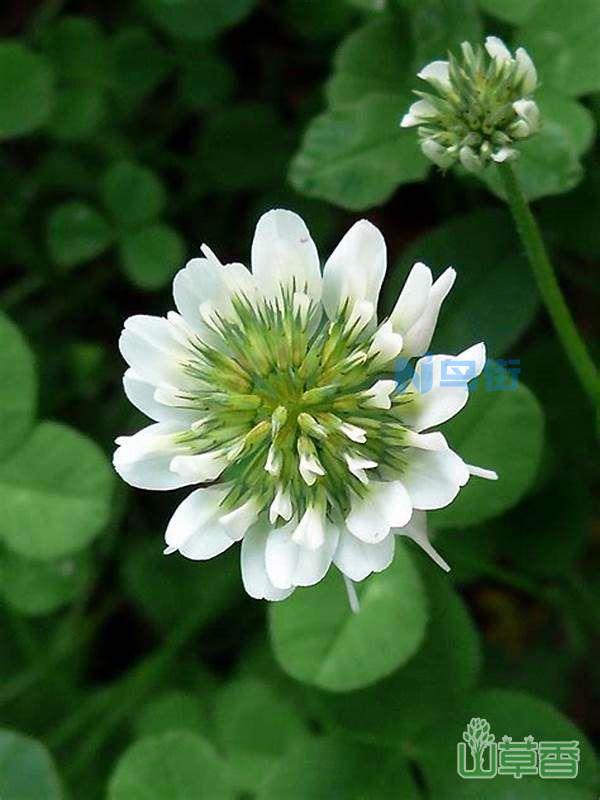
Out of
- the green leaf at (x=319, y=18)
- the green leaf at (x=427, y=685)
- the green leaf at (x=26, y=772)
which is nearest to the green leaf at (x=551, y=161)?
the green leaf at (x=427, y=685)

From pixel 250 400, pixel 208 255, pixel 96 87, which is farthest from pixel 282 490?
pixel 96 87

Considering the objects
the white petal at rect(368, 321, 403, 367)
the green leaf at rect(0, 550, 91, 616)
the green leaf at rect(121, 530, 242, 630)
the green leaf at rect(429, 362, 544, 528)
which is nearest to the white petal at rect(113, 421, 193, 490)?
the white petal at rect(368, 321, 403, 367)

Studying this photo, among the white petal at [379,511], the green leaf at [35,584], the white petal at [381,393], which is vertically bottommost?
the green leaf at [35,584]

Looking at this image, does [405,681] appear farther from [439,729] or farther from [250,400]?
[250,400]

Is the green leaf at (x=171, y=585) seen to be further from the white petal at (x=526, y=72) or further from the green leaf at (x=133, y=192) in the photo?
the white petal at (x=526, y=72)

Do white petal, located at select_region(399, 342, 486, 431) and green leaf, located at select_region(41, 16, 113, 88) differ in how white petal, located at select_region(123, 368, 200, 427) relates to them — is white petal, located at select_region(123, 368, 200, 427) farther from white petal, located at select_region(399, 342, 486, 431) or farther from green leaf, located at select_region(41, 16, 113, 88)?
green leaf, located at select_region(41, 16, 113, 88)

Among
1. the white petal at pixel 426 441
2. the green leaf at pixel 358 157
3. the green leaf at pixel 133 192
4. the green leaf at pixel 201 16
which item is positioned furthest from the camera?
the green leaf at pixel 133 192

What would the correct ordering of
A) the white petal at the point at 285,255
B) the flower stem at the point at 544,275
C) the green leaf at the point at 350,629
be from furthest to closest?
the green leaf at the point at 350,629 < the flower stem at the point at 544,275 < the white petal at the point at 285,255
